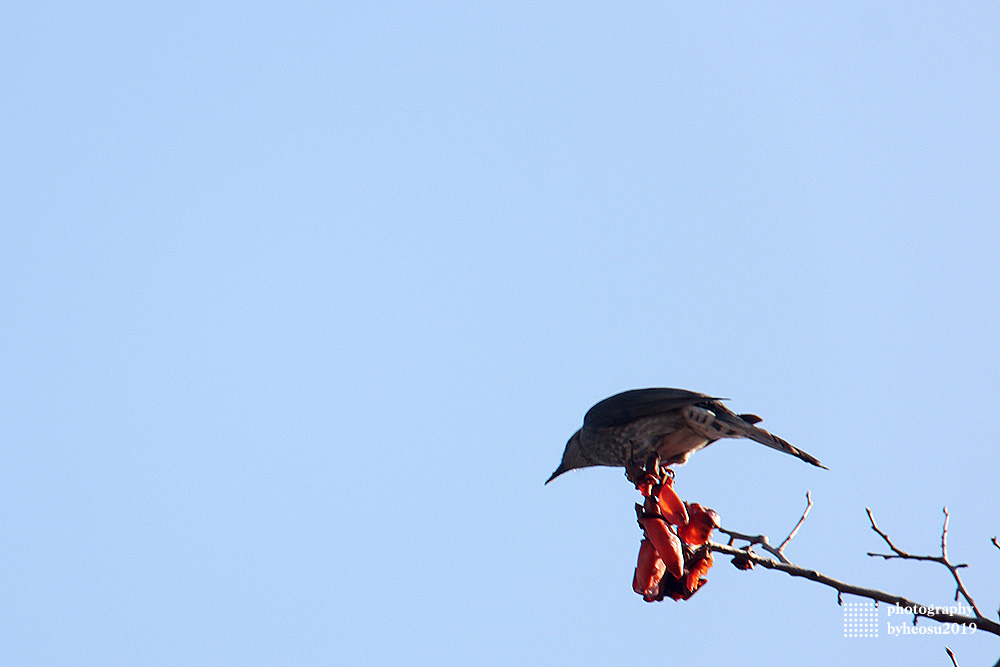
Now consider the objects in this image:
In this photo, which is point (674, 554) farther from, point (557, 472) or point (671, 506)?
point (557, 472)

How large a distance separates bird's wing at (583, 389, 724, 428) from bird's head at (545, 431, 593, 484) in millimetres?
801

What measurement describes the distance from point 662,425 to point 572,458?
1.60 m

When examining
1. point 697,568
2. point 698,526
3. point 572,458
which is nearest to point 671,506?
point 698,526

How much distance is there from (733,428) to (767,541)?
5.24 feet

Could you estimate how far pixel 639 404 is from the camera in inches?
238

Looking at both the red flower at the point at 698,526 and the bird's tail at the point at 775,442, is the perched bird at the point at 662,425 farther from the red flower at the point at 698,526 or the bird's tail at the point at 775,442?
the red flower at the point at 698,526

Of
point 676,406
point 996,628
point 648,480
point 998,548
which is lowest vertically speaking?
point 996,628

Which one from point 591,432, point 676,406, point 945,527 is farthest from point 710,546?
point 591,432

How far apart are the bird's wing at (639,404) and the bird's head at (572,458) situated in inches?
31.5

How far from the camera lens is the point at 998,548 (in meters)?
4.34

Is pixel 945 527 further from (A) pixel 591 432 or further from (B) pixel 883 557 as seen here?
(A) pixel 591 432

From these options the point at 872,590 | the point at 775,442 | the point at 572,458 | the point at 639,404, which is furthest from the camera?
the point at 572,458

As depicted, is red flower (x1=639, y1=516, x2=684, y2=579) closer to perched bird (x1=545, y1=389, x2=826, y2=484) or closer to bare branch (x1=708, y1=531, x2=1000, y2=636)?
bare branch (x1=708, y1=531, x2=1000, y2=636)

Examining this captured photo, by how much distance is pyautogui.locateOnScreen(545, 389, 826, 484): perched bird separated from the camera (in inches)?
223
